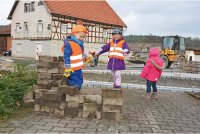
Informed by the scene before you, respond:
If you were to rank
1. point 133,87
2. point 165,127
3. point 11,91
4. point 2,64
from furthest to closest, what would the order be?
point 2,64, point 133,87, point 11,91, point 165,127

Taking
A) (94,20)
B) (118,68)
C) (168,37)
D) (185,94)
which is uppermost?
(94,20)

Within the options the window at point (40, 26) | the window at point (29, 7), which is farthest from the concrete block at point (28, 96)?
the window at point (29, 7)

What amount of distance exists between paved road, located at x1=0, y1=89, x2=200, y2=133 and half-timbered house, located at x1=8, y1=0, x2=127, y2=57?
2771cm

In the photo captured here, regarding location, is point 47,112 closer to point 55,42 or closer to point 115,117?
point 115,117

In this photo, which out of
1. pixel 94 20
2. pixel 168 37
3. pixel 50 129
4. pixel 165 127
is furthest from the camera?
pixel 94 20

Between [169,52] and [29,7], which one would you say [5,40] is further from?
[169,52]

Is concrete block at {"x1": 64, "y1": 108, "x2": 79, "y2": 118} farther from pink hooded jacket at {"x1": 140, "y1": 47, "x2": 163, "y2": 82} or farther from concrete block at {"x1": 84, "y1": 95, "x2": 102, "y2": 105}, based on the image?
pink hooded jacket at {"x1": 140, "y1": 47, "x2": 163, "y2": 82}

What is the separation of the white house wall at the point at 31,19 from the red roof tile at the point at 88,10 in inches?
55.6

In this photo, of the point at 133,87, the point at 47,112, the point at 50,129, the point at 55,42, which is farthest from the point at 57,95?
the point at 55,42

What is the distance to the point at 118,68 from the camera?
23.3ft

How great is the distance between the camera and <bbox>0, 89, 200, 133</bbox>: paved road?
454cm

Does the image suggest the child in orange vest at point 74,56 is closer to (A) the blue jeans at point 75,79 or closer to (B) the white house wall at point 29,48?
(A) the blue jeans at point 75,79

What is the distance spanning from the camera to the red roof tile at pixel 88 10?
35469 mm

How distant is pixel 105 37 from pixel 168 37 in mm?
16017
